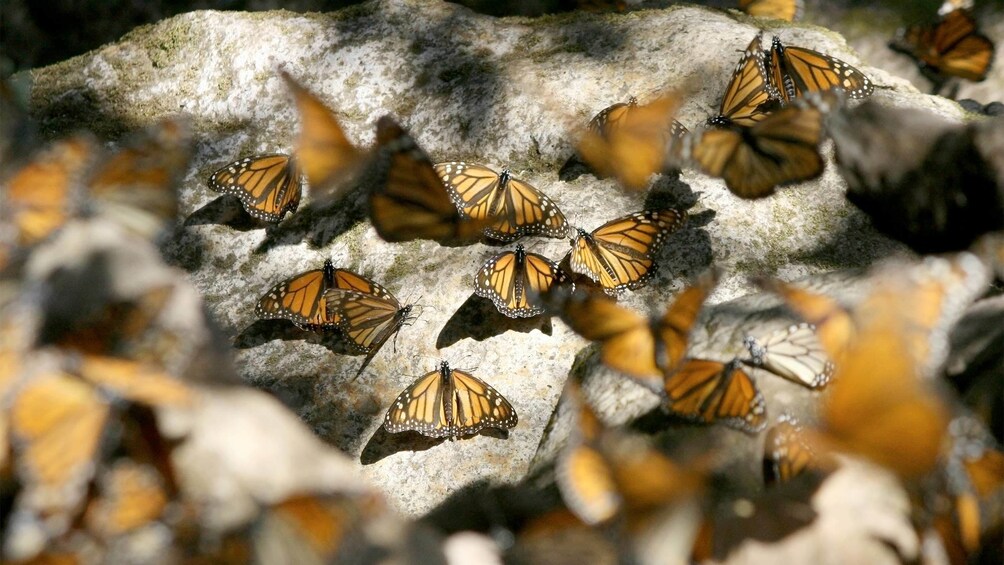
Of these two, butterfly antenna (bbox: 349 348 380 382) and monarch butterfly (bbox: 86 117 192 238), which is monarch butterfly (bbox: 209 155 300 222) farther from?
monarch butterfly (bbox: 86 117 192 238)

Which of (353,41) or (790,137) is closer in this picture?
(790,137)

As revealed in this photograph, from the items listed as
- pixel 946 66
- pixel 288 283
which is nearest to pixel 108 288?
pixel 288 283

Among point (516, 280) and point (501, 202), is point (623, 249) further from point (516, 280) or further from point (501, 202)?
point (501, 202)

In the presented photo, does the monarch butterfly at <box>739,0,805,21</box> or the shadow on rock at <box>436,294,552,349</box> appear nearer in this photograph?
the shadow on rock at <box>436,294,552,349</box>

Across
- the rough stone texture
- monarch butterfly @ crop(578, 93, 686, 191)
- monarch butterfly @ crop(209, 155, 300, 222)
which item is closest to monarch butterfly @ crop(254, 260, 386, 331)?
the rough stone texture

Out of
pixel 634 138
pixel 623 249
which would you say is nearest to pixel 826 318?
pixel 623 249

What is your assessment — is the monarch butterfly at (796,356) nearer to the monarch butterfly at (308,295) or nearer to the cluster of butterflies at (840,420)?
the cluster of butterflies at (840,420)

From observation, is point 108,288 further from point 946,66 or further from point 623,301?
point 946,66
